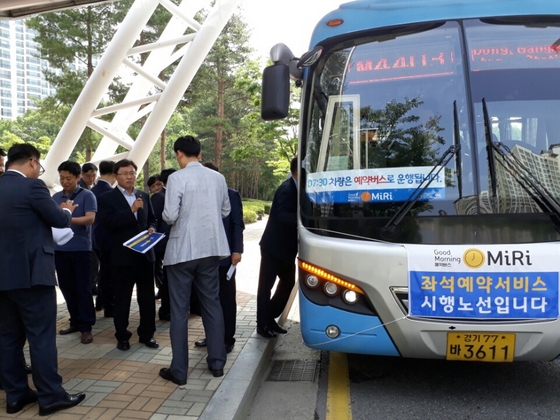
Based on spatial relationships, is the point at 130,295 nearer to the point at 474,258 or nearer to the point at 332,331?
the point at 332,331

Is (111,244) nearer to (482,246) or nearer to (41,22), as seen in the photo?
(482,246)

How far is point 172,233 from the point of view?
4.27 metres

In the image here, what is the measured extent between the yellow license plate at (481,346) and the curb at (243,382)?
1546 mm

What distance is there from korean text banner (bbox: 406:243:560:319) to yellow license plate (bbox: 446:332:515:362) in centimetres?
14

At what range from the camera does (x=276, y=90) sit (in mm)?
4336

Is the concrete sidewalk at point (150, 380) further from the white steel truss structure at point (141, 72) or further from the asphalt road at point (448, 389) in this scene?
the white steel truss structure at point (141, 72)

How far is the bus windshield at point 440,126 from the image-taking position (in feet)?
12.4

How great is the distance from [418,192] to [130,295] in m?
2.95

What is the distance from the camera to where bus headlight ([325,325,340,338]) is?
13.1 feet

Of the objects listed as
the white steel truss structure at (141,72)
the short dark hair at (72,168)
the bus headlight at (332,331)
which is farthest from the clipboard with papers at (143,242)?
the white steel truss structure at (141,72)

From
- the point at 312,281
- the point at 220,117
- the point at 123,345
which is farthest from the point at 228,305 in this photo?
the point at 220,117

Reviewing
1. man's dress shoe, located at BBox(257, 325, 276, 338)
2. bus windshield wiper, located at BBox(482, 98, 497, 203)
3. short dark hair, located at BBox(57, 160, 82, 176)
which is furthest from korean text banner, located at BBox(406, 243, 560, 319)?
short dark hair, located at BBox(57, 160, 82, 176)

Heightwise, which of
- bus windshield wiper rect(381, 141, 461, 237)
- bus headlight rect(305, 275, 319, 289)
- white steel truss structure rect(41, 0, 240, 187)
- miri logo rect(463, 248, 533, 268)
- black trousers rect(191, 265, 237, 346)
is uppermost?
white steel truss structure rect(41, 0, 240, 187)

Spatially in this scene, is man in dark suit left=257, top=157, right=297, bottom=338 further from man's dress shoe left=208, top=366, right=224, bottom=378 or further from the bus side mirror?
man's dress shoe left=208, top=366, right=224, bottom=378
